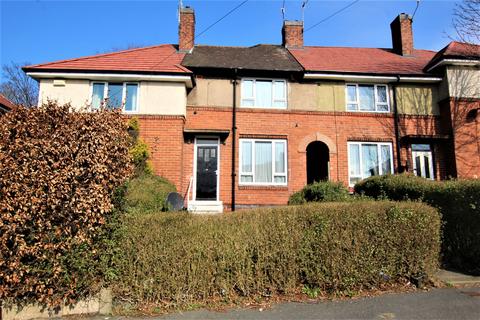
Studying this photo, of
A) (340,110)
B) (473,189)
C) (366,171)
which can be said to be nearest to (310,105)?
(340,110)

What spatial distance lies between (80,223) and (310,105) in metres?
11.1

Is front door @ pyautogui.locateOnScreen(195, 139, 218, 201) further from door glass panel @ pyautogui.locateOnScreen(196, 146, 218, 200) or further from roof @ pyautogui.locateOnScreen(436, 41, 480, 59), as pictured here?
roof @ pyautogui.locateOnScreen(436, 41, 480, 59)

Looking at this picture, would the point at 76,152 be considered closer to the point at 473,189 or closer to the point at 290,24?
the point at 473,189

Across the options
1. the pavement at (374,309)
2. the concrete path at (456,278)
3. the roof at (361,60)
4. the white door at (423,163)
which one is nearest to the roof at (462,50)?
the roof at (361,60)

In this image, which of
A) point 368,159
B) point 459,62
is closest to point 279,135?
point 368,159

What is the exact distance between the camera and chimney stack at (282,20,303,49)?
55.8ft

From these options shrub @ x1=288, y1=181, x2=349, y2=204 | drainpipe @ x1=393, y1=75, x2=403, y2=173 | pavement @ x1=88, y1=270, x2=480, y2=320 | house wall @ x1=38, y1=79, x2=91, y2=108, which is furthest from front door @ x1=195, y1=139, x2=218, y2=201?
pavement @ x1=88, y1=270, x2=480, y2=320

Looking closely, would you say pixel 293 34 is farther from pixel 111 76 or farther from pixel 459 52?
pixel 111 76

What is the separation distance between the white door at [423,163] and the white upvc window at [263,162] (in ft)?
18.9

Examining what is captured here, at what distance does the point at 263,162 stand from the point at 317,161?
293cm

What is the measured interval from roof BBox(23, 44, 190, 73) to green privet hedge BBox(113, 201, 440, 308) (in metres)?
8.71

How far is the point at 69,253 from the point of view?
4824mm

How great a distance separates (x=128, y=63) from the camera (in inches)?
525

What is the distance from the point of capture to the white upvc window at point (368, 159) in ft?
45.3
